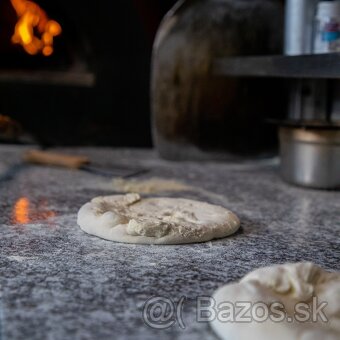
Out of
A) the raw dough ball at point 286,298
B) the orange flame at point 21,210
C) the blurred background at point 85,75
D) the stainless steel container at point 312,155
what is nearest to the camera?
the raw dough ball at point 286,298

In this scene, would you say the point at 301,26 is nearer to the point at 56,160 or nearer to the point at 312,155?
the point at 312,155

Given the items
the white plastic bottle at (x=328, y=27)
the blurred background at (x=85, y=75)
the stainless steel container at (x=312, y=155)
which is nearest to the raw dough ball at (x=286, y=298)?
the stainless steel container at (x=312, y=155)

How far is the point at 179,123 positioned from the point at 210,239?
3.47ft

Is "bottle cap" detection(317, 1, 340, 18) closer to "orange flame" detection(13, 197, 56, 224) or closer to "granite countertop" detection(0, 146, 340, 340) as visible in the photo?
"granite countertop" detection(0, 146, 340, 340)

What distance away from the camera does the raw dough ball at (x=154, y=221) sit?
3.53 ft

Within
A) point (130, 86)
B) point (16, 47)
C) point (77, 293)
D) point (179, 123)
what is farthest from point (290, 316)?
point (16, 47)

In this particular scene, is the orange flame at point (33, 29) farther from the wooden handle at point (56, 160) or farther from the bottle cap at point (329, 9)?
the bottle cap at point (329, 9)

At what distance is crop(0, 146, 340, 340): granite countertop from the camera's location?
2.46 feet

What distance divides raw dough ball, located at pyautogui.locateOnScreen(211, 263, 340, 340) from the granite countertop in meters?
0.05

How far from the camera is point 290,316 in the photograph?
742mm

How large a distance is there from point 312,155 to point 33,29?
1.38 metres

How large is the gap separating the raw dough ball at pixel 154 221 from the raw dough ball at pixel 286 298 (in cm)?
29

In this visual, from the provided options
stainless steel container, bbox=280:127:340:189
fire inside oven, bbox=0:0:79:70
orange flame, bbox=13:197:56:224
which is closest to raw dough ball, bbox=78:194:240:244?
orange flame, bbox=13:197:56:224

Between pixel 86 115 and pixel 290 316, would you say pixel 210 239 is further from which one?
pixel 86 115
